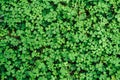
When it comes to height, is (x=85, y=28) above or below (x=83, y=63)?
above

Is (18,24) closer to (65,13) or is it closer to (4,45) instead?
(4,45)

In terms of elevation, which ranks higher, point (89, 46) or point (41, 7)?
point (41, 7)

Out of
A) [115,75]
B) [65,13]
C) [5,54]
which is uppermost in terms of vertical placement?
[65,13]

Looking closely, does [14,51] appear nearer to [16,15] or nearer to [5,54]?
[5,54]

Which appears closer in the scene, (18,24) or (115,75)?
(115,75)

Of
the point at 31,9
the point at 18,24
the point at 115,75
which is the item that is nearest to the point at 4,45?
the point at 18,24

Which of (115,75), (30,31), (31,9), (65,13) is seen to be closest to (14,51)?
(30,31)
